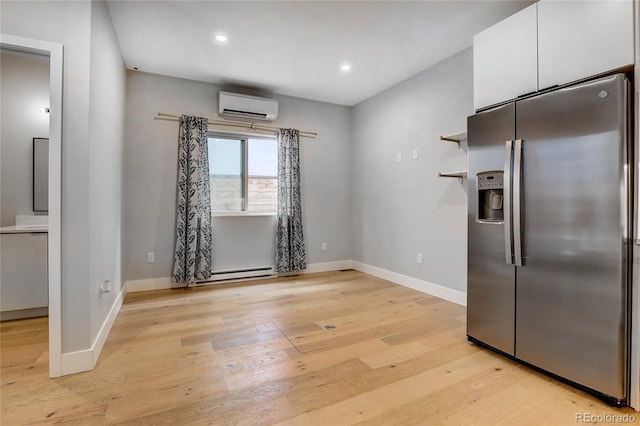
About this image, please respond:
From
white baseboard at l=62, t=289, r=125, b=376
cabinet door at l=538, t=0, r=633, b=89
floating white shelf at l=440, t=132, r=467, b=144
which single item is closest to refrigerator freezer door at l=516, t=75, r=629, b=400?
cabinet door at l=538, t=0, r=633, b=89

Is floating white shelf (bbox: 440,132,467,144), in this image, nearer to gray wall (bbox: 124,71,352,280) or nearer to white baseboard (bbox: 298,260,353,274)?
gray wall (bbox: 124,71,352,280)

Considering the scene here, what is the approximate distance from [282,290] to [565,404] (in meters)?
2.78

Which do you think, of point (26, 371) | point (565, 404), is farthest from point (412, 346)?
point (26, 371)

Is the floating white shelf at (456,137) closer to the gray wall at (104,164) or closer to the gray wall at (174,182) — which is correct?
the gray wall at (174,182)

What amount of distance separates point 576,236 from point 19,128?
174 inches

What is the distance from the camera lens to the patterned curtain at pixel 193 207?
3.78 m

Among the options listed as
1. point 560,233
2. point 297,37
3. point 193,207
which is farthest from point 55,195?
point 560,233

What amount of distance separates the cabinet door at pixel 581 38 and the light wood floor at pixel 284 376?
1840 millimetres

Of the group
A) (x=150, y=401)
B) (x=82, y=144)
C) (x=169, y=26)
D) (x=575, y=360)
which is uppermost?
(x=169, y=26)

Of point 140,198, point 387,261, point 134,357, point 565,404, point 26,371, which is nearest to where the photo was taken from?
point 565,404

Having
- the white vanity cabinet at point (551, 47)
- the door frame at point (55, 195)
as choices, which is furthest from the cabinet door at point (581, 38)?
the door frame at point (55, 195)

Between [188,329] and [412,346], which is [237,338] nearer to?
[188,329]

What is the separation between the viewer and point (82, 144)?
190 centimetres

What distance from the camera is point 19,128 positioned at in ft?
9.07
